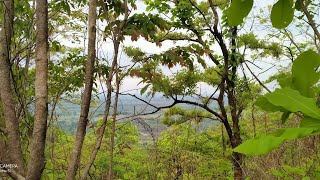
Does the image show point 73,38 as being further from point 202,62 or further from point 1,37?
point 1,37

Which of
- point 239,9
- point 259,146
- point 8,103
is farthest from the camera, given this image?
point 8,103

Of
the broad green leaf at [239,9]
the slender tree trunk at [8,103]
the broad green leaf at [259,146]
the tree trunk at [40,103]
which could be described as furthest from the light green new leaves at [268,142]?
the slender tree trunk at [8,103]

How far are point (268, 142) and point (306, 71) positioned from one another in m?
0.12

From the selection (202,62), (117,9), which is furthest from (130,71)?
(202,62)

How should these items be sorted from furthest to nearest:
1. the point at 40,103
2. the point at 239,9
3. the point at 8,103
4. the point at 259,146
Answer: the point at 8,103 → the point at 40,103 → the point at 239,9 → the point at 259,146

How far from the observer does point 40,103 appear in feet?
4.55

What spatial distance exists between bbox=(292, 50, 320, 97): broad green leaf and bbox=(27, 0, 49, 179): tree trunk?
1180mm

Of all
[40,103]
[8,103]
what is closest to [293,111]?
[40,103]

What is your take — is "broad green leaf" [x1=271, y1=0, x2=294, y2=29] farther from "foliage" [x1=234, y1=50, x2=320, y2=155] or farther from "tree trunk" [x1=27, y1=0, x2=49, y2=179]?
"tree trunk" [x1=27, y1=0, x2=49, y2=179]

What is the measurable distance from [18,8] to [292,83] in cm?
195

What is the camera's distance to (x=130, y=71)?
83.6 inches

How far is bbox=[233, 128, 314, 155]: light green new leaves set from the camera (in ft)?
0.99

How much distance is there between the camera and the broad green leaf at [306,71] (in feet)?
1.24

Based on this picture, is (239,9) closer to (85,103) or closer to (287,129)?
(287,129)
